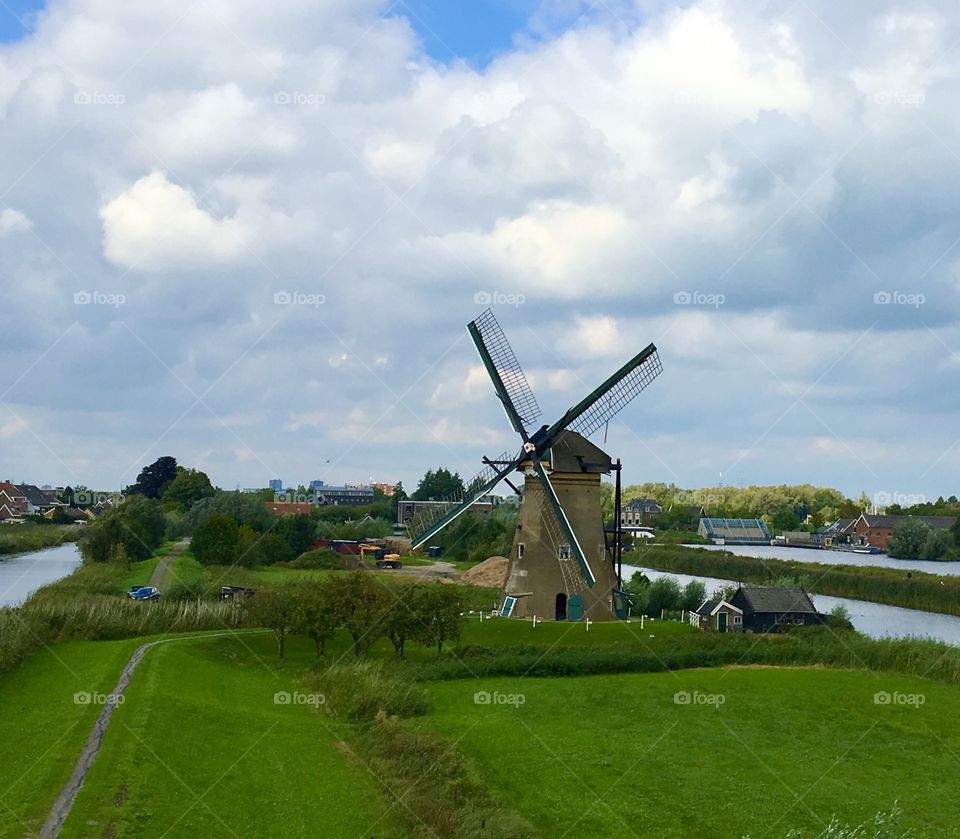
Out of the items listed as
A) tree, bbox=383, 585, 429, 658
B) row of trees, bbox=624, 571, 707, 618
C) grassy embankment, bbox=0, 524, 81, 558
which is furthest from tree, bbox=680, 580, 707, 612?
grassy embankment, bbox=0, 524, 81, 558

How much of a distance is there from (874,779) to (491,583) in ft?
135

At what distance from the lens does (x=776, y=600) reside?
4047 centimetres

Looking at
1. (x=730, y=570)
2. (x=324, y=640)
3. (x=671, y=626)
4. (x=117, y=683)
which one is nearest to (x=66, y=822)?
(x=117, y=683)

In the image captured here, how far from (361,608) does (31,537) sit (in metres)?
73.8

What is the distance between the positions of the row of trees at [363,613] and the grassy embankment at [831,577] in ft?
70.8

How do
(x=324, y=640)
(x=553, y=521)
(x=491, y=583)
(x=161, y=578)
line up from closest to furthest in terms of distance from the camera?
(x=324, y=640) → (x=553, y=521) → (x=161, y=578) → (x=491, y=583)

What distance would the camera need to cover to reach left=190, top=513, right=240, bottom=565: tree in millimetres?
64500

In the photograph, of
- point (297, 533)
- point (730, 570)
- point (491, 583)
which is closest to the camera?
point (491, 583)

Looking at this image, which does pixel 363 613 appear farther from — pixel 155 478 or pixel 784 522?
pixel 784 522

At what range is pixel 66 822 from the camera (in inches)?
611

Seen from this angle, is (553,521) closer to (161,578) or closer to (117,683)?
(117,683)

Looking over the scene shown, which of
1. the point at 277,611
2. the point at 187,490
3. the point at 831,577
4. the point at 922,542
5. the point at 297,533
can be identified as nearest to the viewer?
the point at 277,611

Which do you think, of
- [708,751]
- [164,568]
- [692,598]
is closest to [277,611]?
[708,751]

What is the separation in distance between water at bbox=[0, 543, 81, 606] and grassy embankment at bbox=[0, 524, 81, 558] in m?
1.38
